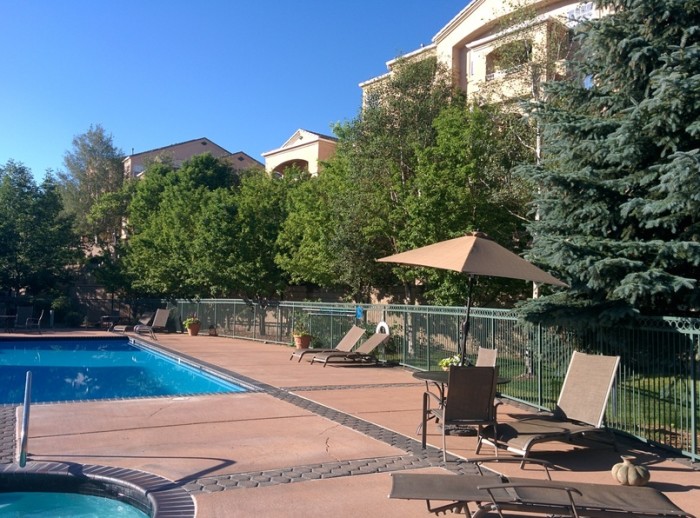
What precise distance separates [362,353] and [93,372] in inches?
316

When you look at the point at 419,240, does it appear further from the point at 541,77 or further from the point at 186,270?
the point at 186,270

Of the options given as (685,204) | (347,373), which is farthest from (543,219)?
(347,373)

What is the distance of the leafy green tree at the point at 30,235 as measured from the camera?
3234cm

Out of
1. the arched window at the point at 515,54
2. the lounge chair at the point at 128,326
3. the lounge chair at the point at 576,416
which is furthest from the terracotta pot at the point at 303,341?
the lounge chair at the point at 576,416

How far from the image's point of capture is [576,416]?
7336 millimetres

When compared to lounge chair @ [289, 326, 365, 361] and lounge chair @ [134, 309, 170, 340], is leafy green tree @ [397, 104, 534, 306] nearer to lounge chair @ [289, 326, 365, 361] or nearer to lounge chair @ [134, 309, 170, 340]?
lounge chair @ [289, 326, 365, 361]

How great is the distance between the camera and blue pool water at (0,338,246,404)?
13961 millimetres

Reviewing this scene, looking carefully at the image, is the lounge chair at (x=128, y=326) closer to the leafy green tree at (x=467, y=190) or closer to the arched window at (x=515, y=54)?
the leafy green tree at (x=467, y=190)

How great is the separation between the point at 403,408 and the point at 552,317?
274 centimetres

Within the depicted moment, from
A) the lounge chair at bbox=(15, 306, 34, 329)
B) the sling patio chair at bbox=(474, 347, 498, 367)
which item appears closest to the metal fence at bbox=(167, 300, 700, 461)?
the sling patio chair at bbox=(474, 347, 498, 367)

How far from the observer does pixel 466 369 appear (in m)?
6.95

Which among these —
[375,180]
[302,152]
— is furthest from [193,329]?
[302,152]

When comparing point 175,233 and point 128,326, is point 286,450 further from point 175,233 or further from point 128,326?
point 175,233

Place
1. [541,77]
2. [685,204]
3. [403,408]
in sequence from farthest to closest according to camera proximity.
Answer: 1. [541,77]
2. [403,408]
3. [685,204]
